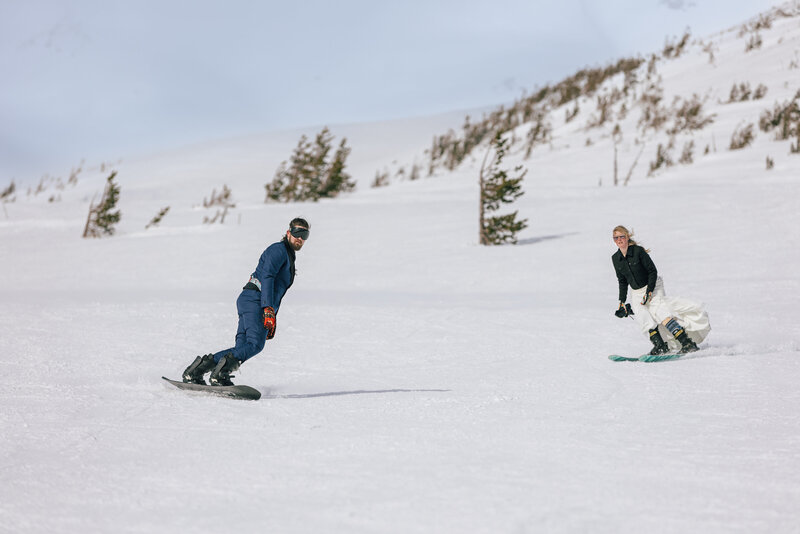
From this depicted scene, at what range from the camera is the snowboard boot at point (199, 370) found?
5062 millimetres

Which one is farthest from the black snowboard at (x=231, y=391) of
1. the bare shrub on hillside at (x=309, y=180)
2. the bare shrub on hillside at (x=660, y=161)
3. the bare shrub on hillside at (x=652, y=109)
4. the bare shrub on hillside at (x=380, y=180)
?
the bare shrub on hillside at (x=652, y=109)

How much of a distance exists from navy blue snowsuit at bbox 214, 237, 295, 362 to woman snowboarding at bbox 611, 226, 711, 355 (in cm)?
357

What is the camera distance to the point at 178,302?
10070 mm

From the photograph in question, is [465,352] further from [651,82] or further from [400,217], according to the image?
[651,82]

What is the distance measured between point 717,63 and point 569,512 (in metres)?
33.3

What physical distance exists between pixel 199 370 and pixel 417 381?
78.0 inches

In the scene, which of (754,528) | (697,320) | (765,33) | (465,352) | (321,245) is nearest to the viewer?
(754,528)

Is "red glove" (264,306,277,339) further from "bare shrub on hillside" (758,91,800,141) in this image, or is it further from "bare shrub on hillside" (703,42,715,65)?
"bare shrub on hillside" (703,42,715,65)

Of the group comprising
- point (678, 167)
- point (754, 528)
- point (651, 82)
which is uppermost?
point (651, 82)

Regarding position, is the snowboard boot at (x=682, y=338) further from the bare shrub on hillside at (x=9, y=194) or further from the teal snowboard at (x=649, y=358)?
the bare shrub on hillside at (x=9, y=194)

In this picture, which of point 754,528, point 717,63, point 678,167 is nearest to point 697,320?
point 754,528

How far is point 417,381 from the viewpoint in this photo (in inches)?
236

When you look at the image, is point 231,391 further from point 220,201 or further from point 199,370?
point 220,201

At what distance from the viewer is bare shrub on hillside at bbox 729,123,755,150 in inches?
846
